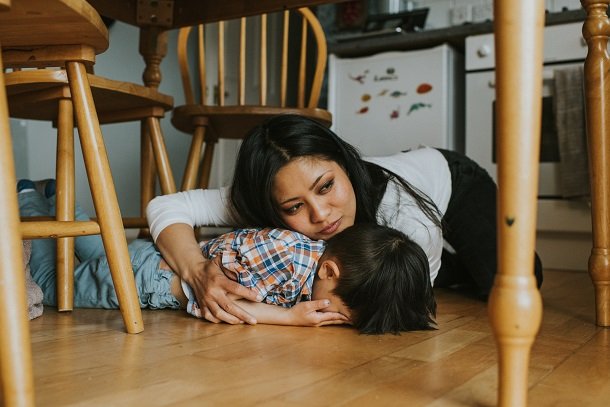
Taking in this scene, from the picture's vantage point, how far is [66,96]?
1.34 m

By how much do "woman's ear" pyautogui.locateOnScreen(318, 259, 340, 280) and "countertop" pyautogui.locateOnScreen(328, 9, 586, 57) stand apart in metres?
1.66

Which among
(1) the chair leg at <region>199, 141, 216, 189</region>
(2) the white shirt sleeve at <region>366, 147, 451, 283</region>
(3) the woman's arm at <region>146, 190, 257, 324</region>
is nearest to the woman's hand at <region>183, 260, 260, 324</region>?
(3) the woman's arm at <region>146, 190, 257, 324</region>

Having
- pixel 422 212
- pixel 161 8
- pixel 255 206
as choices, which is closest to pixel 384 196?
pixel 422 212

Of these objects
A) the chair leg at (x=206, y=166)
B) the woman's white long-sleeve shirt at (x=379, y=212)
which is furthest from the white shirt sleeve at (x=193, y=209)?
the chair leg at (x=206, y=166)

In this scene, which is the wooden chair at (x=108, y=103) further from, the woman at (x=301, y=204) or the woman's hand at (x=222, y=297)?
the woman's hand at (x=222, y=297)

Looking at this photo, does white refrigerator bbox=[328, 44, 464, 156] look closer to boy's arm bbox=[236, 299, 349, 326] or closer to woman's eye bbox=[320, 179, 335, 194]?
woman's eye bbox=[320, 179, 335, 194]

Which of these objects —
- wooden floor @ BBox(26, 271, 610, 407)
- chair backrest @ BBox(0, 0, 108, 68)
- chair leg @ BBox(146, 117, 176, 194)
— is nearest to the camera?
wooden floor @ BBox(26, 271, 610, 407)

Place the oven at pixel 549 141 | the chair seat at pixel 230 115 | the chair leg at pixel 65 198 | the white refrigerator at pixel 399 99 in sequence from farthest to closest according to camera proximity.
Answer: the white refrigerator at pixel 399 99 < the oven at pixel 549 141 < the chair seat at pixel 230 115 < the chair leg at pixel 65 198

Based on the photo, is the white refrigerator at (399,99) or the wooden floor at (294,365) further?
the white refrigerator at (399,99)

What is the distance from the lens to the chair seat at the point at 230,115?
1880mm

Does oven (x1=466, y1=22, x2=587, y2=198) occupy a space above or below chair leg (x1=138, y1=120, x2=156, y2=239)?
above

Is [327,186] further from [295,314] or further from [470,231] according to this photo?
[470,231]

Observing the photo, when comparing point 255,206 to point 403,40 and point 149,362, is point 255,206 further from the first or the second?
point 403,40

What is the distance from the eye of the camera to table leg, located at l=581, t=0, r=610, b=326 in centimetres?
117
